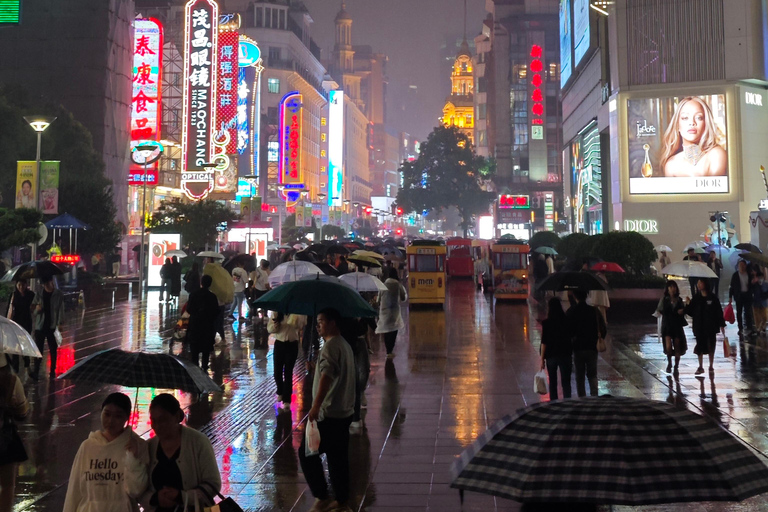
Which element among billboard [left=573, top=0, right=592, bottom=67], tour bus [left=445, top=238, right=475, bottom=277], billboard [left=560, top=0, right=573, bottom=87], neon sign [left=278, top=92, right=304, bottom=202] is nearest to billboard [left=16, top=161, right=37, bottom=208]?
tour bus [left=445, top=238, right=475, bottom=277]

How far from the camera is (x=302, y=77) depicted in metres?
116

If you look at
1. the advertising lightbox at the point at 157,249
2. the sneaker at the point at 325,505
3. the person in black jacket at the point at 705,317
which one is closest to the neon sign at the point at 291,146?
the advertising lightbox at the point at 157,249

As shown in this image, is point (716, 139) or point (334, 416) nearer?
point (334, 416)

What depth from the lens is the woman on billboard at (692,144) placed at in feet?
173

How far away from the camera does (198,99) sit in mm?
50750

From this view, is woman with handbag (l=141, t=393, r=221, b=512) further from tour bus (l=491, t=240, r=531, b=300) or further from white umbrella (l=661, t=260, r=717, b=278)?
tour bus (l=491, t=240, r=531, b=300)

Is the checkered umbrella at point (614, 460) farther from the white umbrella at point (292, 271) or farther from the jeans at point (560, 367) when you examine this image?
the white umbrella at point (292, 271)

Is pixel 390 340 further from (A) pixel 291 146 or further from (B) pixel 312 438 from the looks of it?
(A) pixel 291 146

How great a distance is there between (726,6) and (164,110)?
36755mm

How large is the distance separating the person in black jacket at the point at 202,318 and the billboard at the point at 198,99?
38.2 m

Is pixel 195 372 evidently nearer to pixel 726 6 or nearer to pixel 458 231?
pixel 726 6

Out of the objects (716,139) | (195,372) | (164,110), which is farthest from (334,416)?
(164,110)

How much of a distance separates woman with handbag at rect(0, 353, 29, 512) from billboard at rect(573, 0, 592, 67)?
6138cm

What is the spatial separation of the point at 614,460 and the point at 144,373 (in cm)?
310
